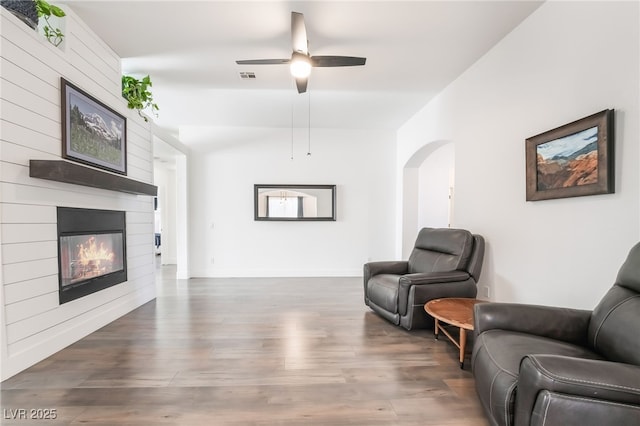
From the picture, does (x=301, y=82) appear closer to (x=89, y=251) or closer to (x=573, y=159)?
(x=573, y=159)

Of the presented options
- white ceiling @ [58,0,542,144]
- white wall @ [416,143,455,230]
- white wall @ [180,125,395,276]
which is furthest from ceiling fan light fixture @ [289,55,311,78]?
white wall @ [416,143,455,230]

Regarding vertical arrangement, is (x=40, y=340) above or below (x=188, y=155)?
below

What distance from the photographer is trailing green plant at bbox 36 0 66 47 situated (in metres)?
2.11

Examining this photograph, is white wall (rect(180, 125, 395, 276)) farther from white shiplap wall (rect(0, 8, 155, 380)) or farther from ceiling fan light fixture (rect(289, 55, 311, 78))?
ceiling fan light fixture (rect(289, 55, 311, 78))

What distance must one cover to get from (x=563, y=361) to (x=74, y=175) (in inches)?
130

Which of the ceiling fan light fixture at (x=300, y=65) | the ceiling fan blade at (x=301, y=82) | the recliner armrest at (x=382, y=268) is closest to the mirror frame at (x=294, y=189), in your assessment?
the recliner armrest at (x=382, y=268)

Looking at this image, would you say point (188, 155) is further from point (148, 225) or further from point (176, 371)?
point (176, 371)

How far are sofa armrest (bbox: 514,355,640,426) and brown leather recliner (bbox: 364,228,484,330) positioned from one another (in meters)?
1.54

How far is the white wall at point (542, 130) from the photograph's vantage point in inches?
67.4

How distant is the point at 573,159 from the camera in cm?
200

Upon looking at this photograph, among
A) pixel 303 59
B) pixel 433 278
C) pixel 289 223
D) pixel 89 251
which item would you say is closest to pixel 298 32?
pixel 303 59

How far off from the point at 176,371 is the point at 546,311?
2549mm

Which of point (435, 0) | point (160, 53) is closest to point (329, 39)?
point (435, 0)

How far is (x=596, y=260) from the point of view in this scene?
73.5 inches
